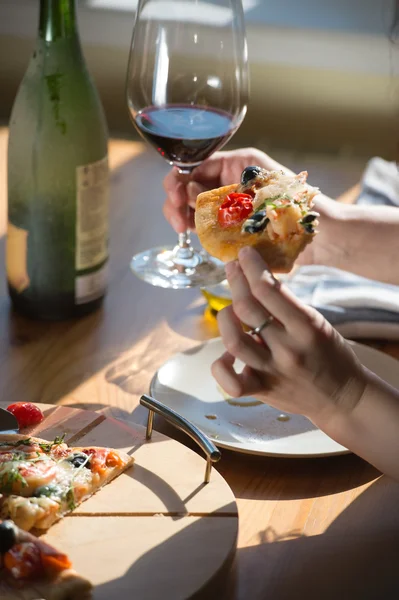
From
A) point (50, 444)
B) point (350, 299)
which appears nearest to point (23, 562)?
point (50, 444)

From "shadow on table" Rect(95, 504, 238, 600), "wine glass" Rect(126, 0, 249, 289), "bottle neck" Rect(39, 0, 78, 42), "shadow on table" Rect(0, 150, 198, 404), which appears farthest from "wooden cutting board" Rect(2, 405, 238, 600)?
"bottle neck" Rect(39, 0, 78, 42)

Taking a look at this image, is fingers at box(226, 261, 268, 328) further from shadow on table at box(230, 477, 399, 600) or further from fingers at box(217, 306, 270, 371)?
shadow on table at box(230, 477, 399, 600)

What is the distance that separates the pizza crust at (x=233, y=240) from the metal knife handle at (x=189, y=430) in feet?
0.63

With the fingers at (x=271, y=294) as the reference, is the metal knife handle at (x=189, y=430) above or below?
below

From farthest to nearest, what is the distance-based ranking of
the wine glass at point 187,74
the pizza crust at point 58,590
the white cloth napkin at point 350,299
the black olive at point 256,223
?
the white cloth napkin at point 350,299 < the wine glass at point 187,74 < the black olive at point 256,223 < the pizza crust at point 58,590

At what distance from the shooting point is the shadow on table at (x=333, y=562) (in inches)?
→ 36.9

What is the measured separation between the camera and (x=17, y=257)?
146cm

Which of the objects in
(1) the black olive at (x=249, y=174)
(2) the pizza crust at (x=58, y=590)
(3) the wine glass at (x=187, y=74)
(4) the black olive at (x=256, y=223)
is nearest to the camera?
(2) the pizza crust at (x=58, y=590)

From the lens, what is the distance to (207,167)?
5.18 ft

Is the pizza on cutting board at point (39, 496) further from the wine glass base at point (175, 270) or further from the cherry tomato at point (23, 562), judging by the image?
the wine glass base at point (175, 270)

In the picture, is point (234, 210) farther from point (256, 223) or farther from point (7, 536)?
point (7, 536)

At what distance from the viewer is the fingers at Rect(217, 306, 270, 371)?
99cm

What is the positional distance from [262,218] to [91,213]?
0.47m

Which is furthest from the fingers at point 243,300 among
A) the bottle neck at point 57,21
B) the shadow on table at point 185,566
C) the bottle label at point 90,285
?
the bottle neck at point 57,21
